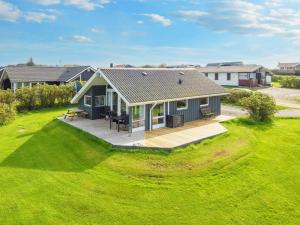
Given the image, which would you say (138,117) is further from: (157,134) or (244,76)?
(244,76)

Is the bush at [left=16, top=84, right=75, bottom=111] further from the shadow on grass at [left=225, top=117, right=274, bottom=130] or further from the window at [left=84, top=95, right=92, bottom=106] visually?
the shadow on grass at [left=225, top=117, right=274, bottom=130]

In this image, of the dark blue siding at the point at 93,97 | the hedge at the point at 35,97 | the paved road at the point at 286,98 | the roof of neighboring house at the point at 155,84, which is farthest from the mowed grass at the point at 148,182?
the paved road at the point at 286,98

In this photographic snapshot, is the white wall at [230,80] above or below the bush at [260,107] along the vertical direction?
above

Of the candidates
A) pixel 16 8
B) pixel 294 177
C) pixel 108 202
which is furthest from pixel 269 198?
pixel 16 8

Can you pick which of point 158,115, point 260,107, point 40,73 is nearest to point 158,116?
point 158,115

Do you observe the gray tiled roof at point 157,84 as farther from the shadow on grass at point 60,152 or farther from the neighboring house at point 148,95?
the shadow on grass at point 60,152
